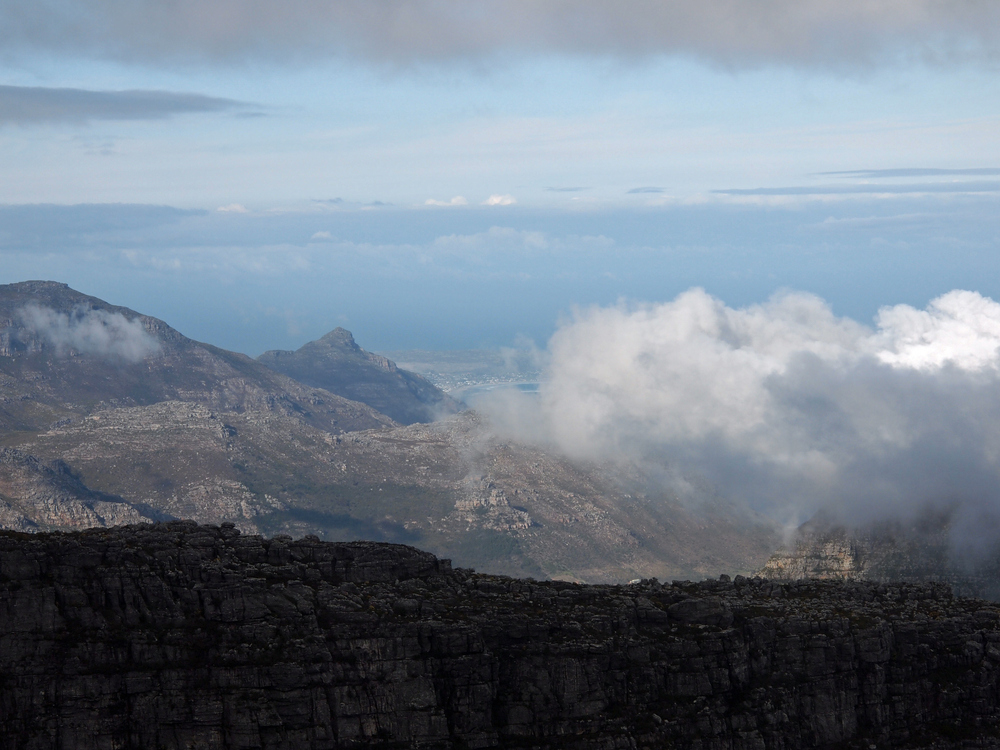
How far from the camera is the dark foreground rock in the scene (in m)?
135

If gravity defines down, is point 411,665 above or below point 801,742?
above

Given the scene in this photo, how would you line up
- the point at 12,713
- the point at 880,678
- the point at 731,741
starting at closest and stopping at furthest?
1. the point at 12,713
2. the point at 731,741
3. the point at 880,678

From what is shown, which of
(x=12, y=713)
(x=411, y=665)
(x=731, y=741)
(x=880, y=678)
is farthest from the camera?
(x=880, y=678)

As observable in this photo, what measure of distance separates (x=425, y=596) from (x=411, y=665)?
11.9m

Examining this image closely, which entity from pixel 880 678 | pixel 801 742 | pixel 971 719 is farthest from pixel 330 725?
pixel 971 719

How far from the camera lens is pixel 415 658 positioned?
143 m

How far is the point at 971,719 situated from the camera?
538ft

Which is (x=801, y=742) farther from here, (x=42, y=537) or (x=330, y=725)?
(x=42, y=537)

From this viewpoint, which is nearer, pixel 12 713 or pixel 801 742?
pixel 12 713

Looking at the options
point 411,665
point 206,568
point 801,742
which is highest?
point 206,568

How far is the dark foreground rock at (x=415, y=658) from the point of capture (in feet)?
442

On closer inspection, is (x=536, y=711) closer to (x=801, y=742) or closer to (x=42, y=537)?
(x=801, y=742)

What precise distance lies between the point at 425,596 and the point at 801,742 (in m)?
47.1

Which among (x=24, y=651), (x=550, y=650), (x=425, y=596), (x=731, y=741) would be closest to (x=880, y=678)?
(x=731, y=741)
